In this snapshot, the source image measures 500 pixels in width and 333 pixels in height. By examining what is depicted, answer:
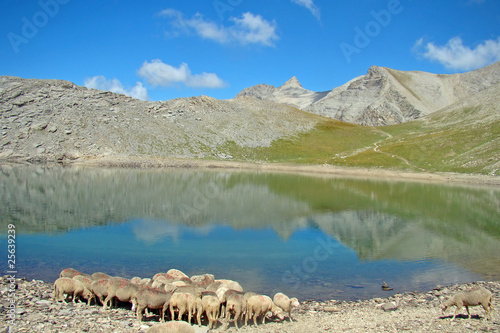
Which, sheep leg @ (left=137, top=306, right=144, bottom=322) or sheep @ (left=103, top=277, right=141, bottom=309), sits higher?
sheep @ (left=103, top=277, right=141, bottom=309)

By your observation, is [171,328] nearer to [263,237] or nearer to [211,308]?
[211,308]

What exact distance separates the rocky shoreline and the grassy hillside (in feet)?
232

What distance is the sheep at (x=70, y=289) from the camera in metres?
13.8

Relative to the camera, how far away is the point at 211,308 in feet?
41.8

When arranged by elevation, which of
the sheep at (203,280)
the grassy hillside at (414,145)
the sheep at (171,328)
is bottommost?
the sheep at (171,328)

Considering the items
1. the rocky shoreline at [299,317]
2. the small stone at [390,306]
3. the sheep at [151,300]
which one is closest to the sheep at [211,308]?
the rocky shoreline at [299,317]

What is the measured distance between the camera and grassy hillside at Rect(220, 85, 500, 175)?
279 feet

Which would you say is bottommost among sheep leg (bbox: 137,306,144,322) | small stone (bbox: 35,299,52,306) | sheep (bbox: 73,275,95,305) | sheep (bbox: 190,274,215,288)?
sheep leg (bbox: 137,306,144,322)

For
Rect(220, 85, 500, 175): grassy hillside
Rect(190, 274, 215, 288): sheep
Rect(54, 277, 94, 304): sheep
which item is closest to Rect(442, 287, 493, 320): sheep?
Rect(190, 274, 215, 288): sheep

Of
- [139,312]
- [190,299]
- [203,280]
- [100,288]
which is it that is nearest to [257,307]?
[190,299]

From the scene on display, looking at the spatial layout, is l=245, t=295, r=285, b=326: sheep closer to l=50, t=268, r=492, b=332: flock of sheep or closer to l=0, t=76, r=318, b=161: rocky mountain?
l=50, t=268, r=492, b=332: flock of sheep

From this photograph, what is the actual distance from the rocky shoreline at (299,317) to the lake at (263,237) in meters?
1.83

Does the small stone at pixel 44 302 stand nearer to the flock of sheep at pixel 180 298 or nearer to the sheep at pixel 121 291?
the flock of sheep at pixel 180 298

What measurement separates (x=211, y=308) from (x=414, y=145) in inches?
4008
